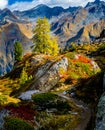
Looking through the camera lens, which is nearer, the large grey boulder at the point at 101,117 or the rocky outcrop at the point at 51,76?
the large grey boulder at the point at 101,117

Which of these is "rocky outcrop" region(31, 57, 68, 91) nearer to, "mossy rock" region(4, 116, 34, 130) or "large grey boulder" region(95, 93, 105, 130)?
"mossy rock" region(4, 116, 34, 130)

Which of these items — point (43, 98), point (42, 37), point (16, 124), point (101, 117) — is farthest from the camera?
point (42, 37)

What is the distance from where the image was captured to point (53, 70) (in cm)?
5069

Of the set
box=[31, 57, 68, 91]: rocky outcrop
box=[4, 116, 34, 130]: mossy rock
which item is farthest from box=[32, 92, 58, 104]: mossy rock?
box=[31, 57, 68, 91]: rocky outcrop

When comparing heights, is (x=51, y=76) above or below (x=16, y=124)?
below

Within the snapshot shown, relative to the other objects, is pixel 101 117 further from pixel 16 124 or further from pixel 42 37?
pixel 42 37

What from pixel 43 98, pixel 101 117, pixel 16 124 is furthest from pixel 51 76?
pixel 101 117

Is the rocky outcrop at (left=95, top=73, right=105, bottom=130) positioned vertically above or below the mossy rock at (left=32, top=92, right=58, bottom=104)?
above

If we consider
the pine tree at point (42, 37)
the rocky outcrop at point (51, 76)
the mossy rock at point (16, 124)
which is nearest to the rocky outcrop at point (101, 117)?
the mossy rock at point (16, 124)

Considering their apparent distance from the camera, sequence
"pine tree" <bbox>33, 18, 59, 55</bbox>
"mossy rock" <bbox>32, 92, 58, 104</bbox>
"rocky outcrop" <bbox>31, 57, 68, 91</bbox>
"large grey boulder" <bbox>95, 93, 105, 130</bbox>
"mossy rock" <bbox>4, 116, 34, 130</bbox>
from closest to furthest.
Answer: "large grey boulder" <bbox>95, 93, 105, 130</bbox>, "mossy rock" <bbox>4, 116, 34, 130</bbox>, "mossy rock" <bbox>32, 92, 58, 104</bbox>, "rocky outcrop" <bbox>31, 57, 68, 91</bbox>, "pine tree" <bbox>33, 18, 59, 55</bbox>

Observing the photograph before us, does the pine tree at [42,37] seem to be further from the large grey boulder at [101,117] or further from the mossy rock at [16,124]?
the large grey boulder at [101,117]

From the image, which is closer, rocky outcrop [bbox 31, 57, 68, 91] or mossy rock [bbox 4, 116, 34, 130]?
mossy rock [bbox 4, 116, 34, 130]

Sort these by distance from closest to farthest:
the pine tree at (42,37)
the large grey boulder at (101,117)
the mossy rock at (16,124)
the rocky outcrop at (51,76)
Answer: the large grey boulder at (101,117) < the mossy rock at (16,124) < the rocky outcrop at (51,76) < the pine tree at (42,37)

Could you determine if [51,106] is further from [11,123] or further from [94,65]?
[94,65]
